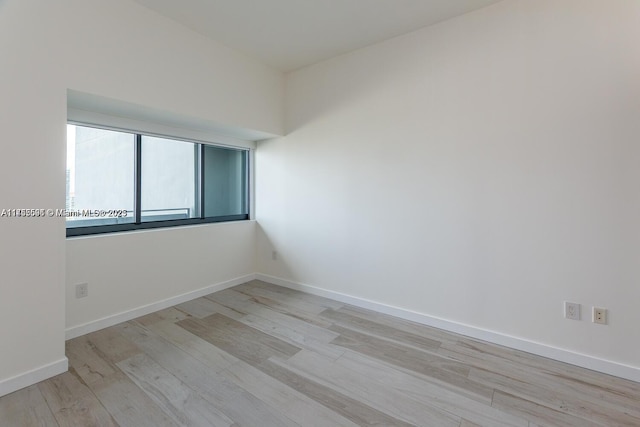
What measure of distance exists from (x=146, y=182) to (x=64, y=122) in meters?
1.15

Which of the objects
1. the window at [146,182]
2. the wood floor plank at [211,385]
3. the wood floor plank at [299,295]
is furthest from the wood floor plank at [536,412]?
the window at [146,182]

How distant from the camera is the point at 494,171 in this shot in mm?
2309

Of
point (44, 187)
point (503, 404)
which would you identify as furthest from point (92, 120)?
point (503, 404)

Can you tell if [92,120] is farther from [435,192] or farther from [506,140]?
[506,140]

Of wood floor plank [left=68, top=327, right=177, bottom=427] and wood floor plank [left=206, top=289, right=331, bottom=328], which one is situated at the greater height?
wood floor plank [left=206, top=289, right=331, bottom=328]

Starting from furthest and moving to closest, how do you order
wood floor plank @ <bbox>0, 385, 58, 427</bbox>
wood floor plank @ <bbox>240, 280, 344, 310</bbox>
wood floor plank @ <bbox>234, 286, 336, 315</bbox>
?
wood floor plank @ <bbox>240, 280, 344, 310</bbox>
wood floor plank @ <bbox>234, 286, 336, 315</bbox>
wood floor plank @ <bbox>0, 385, 58, 427</bbox>

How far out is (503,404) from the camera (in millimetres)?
1652

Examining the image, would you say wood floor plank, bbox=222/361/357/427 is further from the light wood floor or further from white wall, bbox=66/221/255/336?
white wall, bbox=66/221/255/336

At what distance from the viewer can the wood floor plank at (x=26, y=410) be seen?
58.7 inches

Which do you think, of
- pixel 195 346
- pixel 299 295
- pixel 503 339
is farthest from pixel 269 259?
pixel 503 339

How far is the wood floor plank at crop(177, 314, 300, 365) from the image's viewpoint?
2.16 metres

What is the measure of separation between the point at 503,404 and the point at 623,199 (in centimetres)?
153

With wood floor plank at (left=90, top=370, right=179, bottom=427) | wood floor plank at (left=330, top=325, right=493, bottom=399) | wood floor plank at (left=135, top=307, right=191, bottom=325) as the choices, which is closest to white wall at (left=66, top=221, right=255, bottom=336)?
wood floor plank at (left=135, top=307, right=191, bottom=325)

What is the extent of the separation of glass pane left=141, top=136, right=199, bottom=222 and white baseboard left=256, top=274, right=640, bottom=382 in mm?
1954
